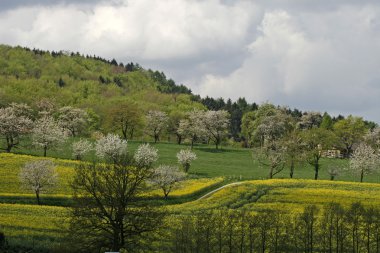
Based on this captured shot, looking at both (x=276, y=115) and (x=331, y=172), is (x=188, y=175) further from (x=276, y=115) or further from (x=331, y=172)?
(x=276, y=115)

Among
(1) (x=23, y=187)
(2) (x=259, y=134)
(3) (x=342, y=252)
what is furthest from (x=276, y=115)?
(3) (x=342, y=252)

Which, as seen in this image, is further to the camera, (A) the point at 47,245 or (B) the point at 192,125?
(B) the point at 192,125

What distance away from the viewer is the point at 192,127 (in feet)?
502

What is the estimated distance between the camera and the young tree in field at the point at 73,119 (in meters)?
158

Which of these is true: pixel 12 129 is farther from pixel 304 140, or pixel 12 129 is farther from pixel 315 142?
pixel 315 142

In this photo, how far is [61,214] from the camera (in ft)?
209

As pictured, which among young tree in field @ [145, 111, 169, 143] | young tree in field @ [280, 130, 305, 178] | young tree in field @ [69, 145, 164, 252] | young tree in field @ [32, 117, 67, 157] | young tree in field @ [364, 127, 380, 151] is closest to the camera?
young tree in field @ [69, 145, 164, 252]

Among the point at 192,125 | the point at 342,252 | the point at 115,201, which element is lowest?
the point at 342,252

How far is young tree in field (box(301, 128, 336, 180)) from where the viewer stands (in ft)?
354

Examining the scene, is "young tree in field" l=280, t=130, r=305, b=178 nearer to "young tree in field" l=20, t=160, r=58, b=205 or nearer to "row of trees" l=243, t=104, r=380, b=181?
"row of trees" l=243, t=104, r=380, b=181

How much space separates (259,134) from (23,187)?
93.0 m

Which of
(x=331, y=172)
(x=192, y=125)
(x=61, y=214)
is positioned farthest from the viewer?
(x=192, y=125)

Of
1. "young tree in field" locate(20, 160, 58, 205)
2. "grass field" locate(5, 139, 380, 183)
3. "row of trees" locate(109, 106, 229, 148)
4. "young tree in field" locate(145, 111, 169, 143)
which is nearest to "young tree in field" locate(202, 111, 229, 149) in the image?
"row of trees" locate(109, 106, 229, 148)

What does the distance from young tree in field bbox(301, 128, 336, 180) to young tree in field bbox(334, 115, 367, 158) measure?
4620cm
